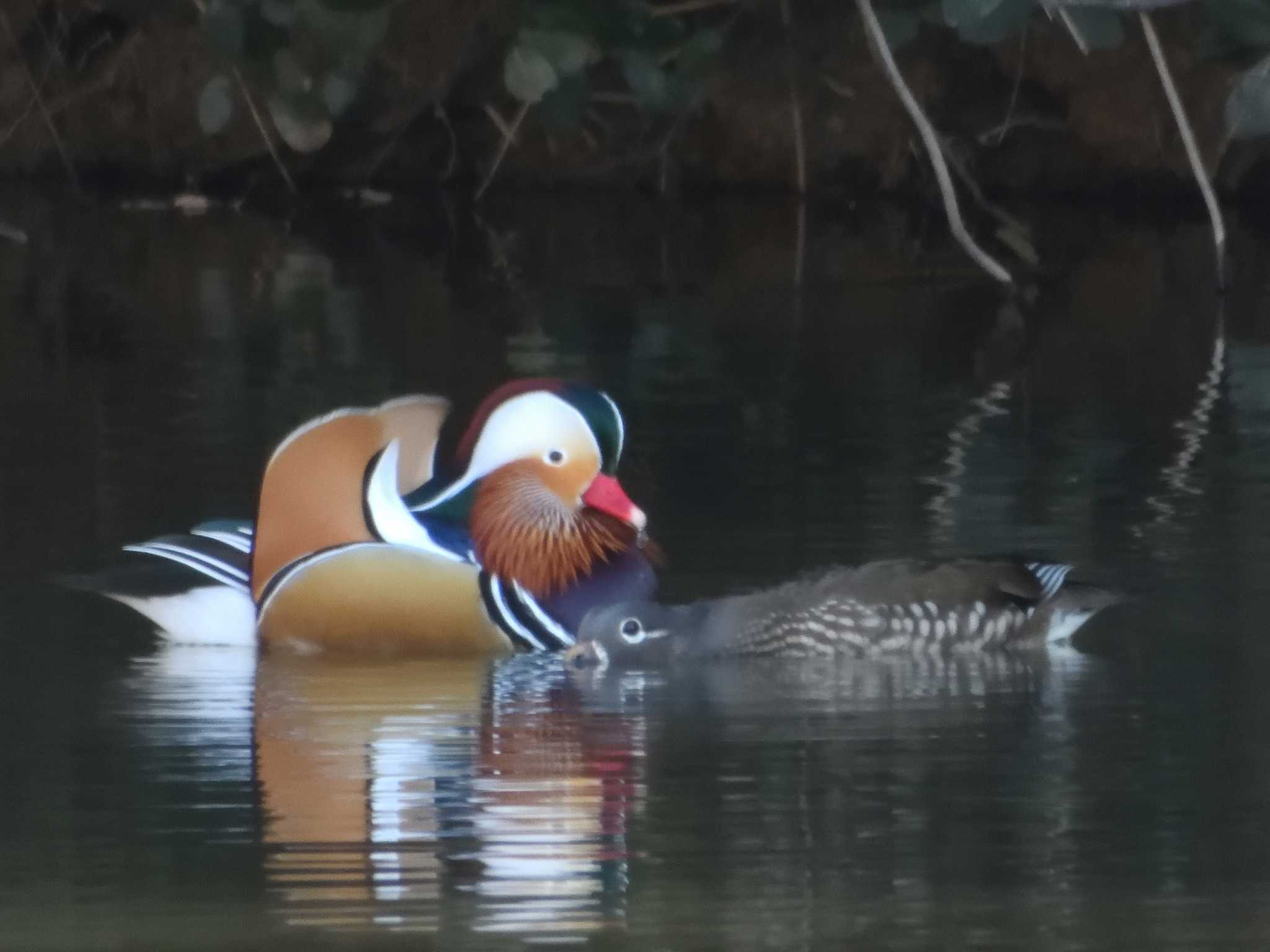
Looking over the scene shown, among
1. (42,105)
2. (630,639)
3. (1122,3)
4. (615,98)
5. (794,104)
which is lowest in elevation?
(630,639)

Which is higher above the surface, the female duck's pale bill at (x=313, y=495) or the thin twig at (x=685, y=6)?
the thin twig at (x=685, y=6)

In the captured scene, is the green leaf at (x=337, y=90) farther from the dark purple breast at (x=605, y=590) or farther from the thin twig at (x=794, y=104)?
the dark purple breast at (x=605, y=590)

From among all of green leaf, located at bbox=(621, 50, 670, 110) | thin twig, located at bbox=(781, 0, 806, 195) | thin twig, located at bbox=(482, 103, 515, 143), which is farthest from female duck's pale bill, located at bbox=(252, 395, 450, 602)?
thin twig, located at bbox=(781, 0, 806, 195)

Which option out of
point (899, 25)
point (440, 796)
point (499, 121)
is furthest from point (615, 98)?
point (440, 796)

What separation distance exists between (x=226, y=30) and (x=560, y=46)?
1531 mm

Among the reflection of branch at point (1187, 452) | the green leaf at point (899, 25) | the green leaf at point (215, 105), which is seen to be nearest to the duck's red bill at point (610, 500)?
the reflection of branch at point (1187, 452)

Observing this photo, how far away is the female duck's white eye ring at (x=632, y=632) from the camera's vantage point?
532cm

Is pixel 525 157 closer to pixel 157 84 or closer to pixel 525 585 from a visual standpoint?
pixel 157 84

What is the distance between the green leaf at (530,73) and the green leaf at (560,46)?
15 millimetres

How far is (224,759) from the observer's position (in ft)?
15.4

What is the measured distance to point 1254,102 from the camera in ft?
19.9

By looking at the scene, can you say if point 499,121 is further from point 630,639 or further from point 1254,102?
point 630,639

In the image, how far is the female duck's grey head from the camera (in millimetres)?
5328

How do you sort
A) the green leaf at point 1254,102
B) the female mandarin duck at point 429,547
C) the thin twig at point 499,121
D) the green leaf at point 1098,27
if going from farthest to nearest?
1. the thin twig at point 499,121
2. the green leaf at point 1098,27
3. the green leaf at point 1254,102
4. the female mandarin duck at point 429,547
